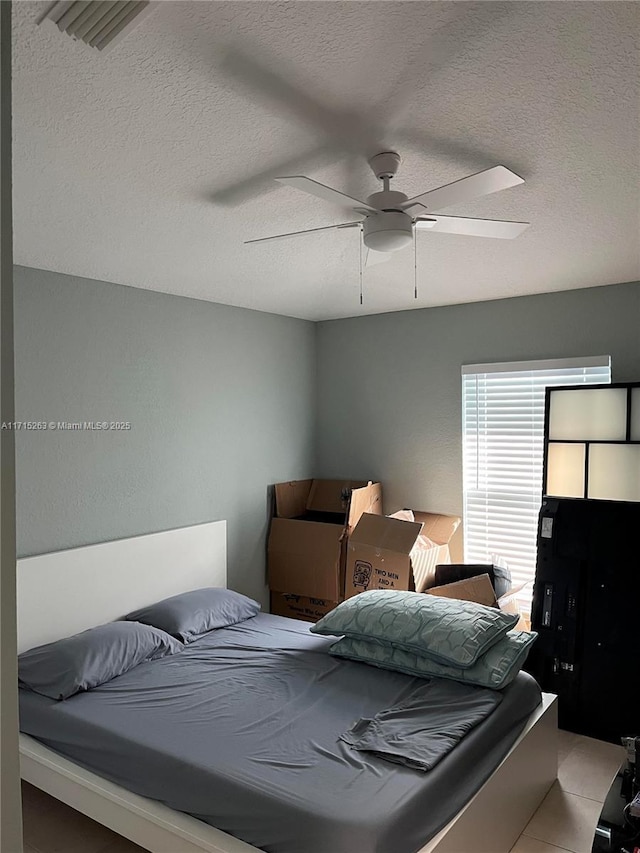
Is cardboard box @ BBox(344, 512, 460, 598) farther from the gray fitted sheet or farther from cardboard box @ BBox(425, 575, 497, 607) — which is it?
the gray fitted sheet

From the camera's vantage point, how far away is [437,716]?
259cm

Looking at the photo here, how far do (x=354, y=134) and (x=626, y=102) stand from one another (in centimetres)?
75

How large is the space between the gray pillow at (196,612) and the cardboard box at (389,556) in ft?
2.41

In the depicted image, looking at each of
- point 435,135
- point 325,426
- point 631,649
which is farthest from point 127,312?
point 631,649

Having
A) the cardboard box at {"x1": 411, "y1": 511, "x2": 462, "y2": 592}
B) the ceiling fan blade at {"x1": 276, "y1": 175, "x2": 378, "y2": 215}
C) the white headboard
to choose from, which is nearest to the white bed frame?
the white headboard

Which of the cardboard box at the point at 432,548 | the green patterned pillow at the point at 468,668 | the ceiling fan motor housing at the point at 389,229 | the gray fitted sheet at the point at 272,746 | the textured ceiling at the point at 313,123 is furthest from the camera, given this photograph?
the cardboard box at the point at 432,548

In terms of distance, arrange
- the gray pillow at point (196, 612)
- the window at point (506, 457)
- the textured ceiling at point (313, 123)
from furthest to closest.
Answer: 1. the window at point (506, 457)
2. the gray pillow at point (196, 612)
3. the textured ceiling at point (313, 123)

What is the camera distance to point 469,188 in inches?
76.6

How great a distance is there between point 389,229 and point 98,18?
3.51 feet

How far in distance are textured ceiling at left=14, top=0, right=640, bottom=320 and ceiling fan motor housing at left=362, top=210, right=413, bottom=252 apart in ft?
0.62

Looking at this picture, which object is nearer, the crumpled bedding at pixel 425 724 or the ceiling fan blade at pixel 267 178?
the ceiling fan blade at pixel 267 178

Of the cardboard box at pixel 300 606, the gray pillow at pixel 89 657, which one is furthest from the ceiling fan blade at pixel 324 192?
the cardboard box at pixel 300 606

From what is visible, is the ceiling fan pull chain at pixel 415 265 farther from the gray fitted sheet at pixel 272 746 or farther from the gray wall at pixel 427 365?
the gray fitted sheet at pixel 272 746

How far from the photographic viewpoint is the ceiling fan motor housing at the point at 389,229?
2.12 meters
